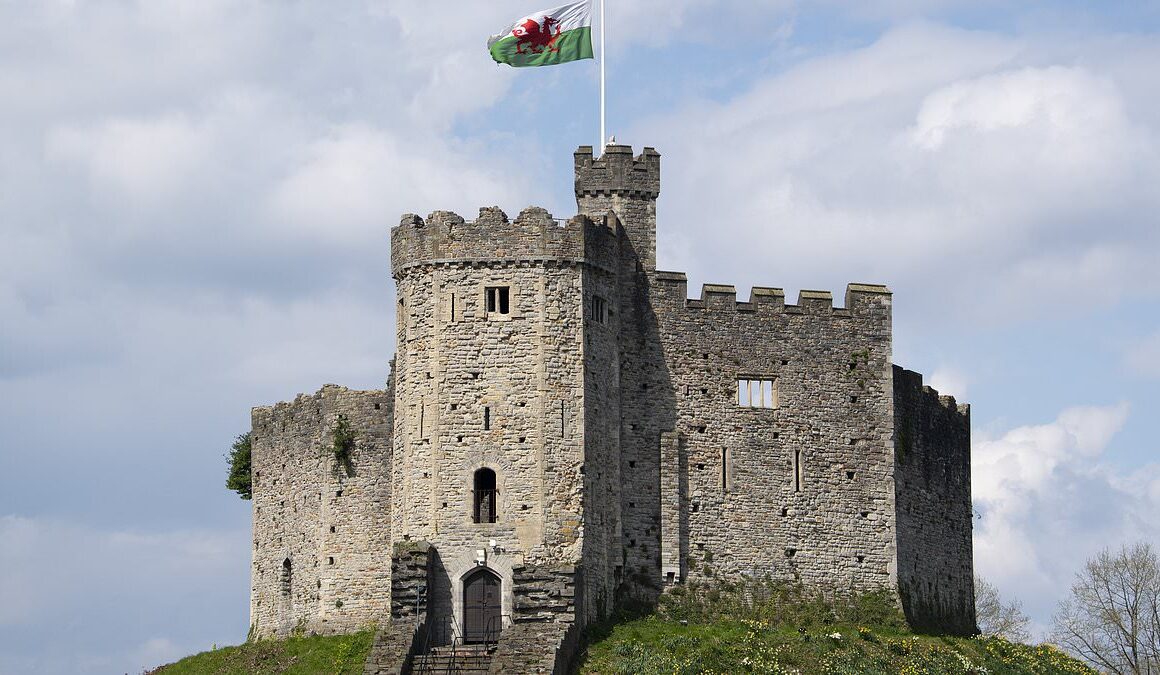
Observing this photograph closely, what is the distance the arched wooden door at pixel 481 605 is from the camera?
67.9 m

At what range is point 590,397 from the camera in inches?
2749

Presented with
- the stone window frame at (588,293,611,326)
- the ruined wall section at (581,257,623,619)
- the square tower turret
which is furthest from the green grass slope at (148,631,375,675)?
the square tower turret

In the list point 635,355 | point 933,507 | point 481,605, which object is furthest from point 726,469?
point 481,605

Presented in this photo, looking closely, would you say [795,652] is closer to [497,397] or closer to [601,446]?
[601,446]

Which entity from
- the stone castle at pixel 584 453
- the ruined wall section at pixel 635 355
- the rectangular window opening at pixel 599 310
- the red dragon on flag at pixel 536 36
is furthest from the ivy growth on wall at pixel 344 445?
the red dragon on flag at pixel 536 36

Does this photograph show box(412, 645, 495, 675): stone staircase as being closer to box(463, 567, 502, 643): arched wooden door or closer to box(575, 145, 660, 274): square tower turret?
box(463, 567, 502, 643): arched wooden door

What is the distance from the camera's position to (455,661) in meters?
66.1

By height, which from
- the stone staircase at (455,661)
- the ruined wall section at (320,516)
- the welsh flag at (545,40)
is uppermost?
the welsh flag at (545,40)

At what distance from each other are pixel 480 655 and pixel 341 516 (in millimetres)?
10907

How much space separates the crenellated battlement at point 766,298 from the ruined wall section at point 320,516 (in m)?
10.2

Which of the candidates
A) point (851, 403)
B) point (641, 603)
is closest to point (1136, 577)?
point (851, 403)

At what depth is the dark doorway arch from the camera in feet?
225

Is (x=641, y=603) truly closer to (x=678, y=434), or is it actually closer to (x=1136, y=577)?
(x=678, y=434)

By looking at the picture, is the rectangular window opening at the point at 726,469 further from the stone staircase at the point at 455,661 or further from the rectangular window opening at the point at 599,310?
the stone staircase at the point at 455,661
